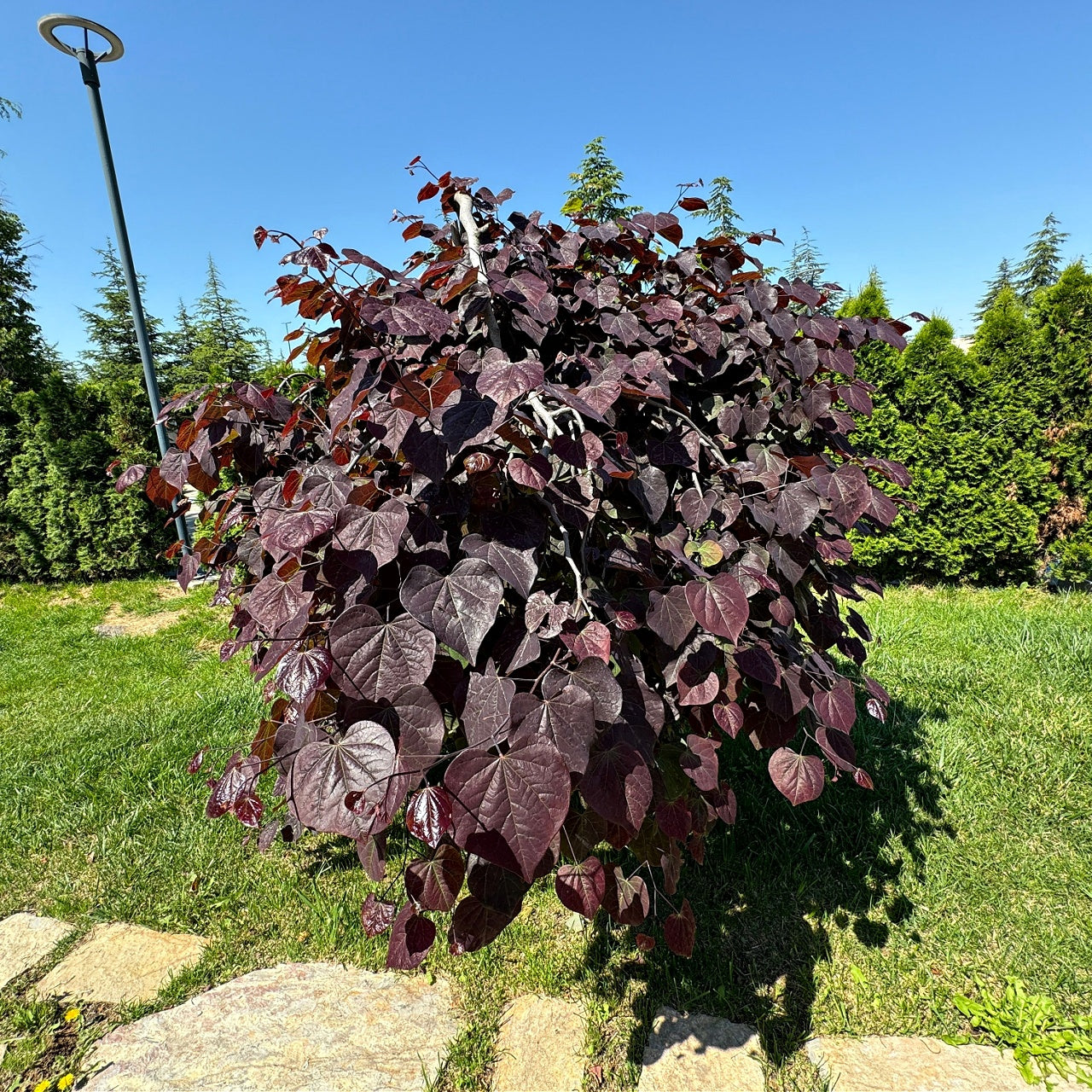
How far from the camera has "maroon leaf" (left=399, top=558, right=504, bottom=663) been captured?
0.87 metres

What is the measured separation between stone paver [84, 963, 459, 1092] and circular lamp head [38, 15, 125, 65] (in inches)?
258

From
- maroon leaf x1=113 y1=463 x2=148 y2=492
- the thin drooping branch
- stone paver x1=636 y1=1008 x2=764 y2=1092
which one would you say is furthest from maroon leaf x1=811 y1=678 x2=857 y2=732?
maroon leaf x1=113 y1=463 x2=148 y2=492

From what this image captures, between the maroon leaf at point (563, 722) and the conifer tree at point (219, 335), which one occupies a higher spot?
the conifer tree at point (219, 335)

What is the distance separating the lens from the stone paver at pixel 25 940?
1962mm

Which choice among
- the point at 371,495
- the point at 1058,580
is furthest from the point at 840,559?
the point at 1058,580

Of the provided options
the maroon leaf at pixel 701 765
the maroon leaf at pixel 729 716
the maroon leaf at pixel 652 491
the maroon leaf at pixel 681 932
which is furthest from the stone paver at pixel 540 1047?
the maroon leaf at pixel 652 491

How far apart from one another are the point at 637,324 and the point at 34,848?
9.64 feet

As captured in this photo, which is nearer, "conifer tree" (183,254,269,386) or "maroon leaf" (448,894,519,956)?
"maroon leaf" (448,894,519,956)

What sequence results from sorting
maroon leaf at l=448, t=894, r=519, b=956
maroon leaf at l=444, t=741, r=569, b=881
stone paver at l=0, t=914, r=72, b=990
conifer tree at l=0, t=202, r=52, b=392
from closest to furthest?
maroon leaf at l=444, t=741, r=569, b=881
maroon leaf at l=448, t=894, r=519, b=956
stone paver at l=0, t=914, r=72, b=990
conifer tree at l=0, t=202, r=52, b=392

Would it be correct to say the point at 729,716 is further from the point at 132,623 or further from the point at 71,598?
the point at 71,598

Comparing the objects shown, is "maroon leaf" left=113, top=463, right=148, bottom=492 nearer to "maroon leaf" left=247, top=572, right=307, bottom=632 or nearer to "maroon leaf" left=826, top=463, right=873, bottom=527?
"maroon leaf" left=247, top=572, right=307, bottom=632

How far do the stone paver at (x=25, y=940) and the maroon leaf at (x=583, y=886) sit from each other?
1.95m

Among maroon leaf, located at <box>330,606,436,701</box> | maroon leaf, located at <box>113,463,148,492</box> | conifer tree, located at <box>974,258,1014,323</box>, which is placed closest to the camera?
maroon leaf, located at <box>330,606,436,701</box>

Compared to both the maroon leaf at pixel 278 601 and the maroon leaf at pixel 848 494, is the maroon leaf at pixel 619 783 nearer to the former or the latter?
the maroon leaf at pixel 278 601
